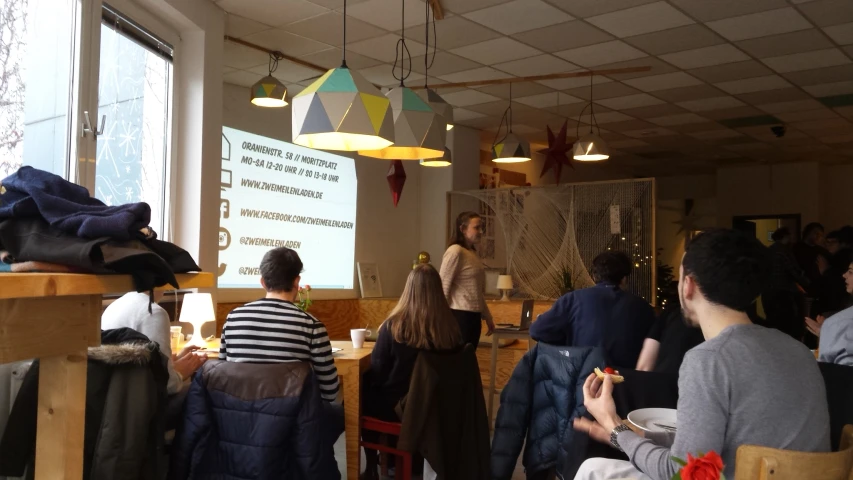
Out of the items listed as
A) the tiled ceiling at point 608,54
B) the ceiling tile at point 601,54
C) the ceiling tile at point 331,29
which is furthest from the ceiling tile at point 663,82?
the ceiling tile at point 331,29

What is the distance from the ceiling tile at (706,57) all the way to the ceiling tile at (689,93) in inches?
26.0

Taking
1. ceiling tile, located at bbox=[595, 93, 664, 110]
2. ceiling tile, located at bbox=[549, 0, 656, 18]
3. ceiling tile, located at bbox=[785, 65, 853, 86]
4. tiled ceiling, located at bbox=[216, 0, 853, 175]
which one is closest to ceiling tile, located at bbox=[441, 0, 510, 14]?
tiled ceiling, located at bbox=[216, 0, 853, 175]

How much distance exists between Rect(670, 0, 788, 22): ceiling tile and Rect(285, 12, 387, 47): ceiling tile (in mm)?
2009

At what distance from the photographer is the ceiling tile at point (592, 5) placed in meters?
4.16

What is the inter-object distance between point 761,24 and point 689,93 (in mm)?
1683

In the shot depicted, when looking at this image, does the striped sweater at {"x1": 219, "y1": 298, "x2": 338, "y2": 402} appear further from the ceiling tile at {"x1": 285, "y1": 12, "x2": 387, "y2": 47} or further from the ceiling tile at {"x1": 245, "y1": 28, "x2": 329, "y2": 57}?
the ceiling tile at {"x1": 245, "y1": 28, "x2": 329, "y2": 57}

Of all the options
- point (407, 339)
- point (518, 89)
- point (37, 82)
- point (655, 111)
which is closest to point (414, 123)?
point (407, 339)

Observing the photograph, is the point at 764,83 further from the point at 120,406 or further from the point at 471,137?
the point at 120,406

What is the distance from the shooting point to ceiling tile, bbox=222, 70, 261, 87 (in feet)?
18.5

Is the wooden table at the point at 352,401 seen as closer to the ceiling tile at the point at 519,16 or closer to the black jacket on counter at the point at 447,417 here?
the black jacket on counter at the point at 447,417

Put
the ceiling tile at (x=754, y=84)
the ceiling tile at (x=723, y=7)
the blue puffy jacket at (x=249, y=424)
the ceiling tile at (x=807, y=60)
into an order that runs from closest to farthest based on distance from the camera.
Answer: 1. the blue puffy jacket at (x=249, y=424)
2. the ceiling tile at (x=723, y=7)
3. the ceiling tile at (x=807, y=60)
4. the ceiling tile at (x=754, y=84)

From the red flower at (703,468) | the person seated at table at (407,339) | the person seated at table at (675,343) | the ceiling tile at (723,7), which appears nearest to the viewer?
the red flower at (703,468)

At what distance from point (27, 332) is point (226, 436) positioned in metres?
1.26

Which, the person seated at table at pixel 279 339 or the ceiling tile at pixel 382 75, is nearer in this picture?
the person seated at table at pixel 279 339
